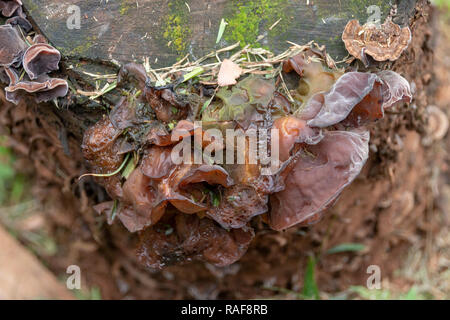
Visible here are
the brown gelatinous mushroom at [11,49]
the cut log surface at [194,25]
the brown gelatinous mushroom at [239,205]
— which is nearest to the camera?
the brown gelatinous mushroom at [239,205]

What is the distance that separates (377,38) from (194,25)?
975 millimetres

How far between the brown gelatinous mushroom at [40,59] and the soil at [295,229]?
470mm

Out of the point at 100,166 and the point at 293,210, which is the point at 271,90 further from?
the point at 100,166

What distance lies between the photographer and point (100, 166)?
2219 millimetres

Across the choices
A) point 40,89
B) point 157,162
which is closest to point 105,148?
point 157,162

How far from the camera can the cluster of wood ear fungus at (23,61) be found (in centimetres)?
209

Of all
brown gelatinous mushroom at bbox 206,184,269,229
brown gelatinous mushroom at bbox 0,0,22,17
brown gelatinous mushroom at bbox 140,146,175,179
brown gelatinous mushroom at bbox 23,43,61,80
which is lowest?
brown gelatinous mushroom at bbox 206,184,269,229

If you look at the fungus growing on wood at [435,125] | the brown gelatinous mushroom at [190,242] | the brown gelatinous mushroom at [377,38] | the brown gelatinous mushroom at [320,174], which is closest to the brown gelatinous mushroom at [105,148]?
the brown gelatinous mushroom at [190,242]

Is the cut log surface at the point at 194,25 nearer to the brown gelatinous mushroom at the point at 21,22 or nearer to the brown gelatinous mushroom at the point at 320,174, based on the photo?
the brown gelatinous mushroom at the point at 21,22

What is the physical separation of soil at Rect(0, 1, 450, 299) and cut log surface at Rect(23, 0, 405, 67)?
580 mm

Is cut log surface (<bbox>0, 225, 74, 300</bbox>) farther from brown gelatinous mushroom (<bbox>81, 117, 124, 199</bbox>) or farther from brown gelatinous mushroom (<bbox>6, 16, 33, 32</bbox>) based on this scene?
brown gelatinous mushroom (<bbox>6, 16, 33, 32</bbox>)

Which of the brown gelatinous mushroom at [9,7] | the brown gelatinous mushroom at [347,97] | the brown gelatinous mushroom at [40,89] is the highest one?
the brown gelatinous mushroom at [9,7]

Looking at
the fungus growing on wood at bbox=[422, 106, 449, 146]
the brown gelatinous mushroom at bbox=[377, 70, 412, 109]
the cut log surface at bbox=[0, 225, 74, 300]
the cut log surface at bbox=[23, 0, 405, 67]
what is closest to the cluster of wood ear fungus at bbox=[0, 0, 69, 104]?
the cut log surface at bbox=[23, 0, 405, 67]

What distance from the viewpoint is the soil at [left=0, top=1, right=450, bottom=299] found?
2865mm
